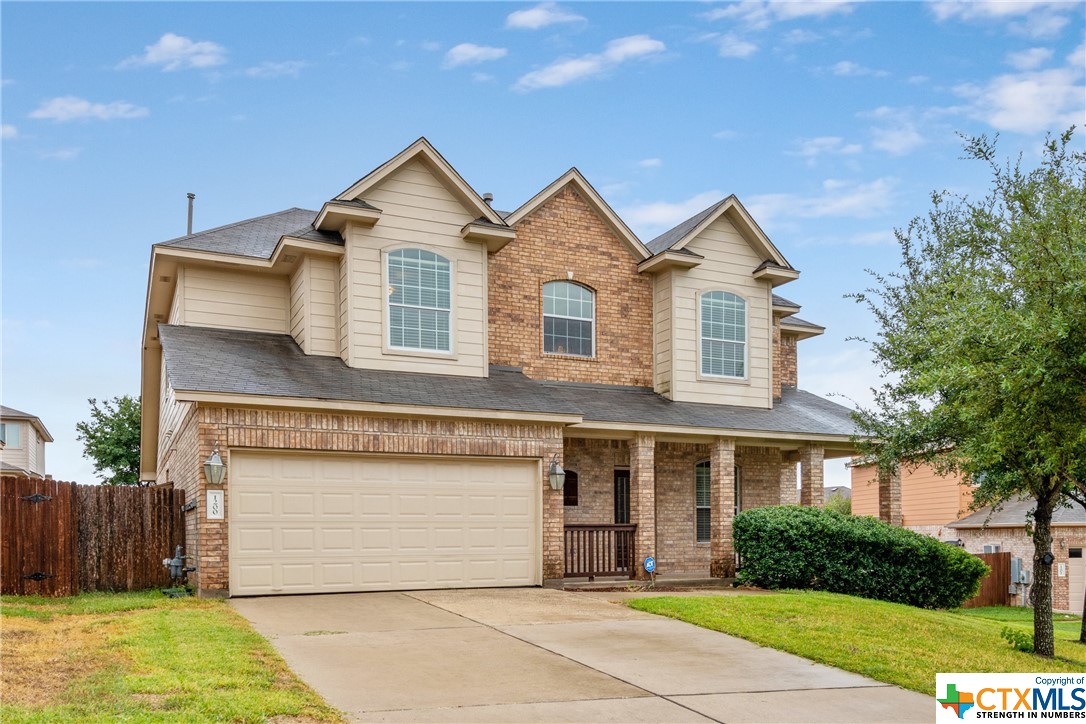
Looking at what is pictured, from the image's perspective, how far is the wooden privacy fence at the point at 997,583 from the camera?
24.7 meters

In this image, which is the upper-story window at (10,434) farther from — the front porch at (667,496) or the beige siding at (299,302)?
the front porch at (667,496)

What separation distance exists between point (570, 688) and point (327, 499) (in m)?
7.66

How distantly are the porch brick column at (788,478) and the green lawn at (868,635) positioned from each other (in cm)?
628

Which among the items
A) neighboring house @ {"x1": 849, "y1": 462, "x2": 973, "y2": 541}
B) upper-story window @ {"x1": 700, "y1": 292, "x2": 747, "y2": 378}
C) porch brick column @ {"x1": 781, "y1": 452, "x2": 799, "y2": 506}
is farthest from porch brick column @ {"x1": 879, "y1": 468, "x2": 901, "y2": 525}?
neighboring house @ {"x1": 849, "y1": 462, "x2": 973, "y2": 541}

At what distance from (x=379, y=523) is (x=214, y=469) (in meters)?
2.75

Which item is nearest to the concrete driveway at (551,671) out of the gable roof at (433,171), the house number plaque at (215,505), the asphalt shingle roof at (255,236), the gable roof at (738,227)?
the house number plaque at (215,505)

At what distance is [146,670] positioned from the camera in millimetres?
7973

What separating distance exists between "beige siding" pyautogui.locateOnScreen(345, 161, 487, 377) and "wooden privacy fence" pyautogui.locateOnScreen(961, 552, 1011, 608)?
15.3 meters

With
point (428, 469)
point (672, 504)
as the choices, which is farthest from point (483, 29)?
point (672, 504)

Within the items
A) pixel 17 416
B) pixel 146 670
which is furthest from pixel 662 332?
pixel 17 416

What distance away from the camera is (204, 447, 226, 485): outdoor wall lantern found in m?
13.7

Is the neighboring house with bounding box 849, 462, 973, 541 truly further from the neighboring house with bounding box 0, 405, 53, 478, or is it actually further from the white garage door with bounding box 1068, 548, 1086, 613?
the neighboring house with bounding box 0, 405, 53, 478

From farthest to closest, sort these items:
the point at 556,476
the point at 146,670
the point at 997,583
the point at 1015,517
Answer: the point at 1015,517 → the point at 997,583 → the point at 556,476 → the point at 146,670

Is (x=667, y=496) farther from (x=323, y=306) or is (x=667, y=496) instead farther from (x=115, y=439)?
(x=115, y=439)
